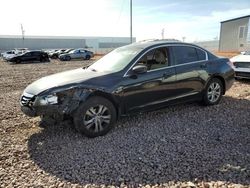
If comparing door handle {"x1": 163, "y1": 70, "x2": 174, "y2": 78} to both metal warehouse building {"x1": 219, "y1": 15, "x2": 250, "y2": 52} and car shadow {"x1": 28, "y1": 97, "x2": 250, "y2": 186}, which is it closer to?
car shadow {"x1": 28, "y1": 97, "x2": 250, "y2": 186}

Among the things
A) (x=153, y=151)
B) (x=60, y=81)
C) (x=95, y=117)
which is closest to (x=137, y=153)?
(x=153, y=151)

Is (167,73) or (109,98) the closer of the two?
(109,98)

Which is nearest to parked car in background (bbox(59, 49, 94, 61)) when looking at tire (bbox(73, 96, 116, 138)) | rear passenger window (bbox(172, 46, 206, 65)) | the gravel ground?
the gravel ground

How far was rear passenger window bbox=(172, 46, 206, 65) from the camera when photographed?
518cm

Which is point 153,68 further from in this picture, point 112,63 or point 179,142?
point 179,142

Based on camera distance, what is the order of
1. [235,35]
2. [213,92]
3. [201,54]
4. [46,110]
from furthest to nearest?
[235,35], [213,92], [201,54], [46,110]

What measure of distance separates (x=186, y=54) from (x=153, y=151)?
259 cm

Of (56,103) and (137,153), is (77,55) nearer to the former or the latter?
(56,103)

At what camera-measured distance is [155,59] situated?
493 centimetres

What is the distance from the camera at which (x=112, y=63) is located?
4867 mm

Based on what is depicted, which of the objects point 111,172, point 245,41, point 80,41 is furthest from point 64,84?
point 80,41


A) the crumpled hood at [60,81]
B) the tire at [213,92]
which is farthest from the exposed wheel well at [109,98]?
the tire at [213,92]

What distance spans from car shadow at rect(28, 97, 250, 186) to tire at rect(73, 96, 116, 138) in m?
0.16

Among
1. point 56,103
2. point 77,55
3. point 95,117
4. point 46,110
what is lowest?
point 77,55
